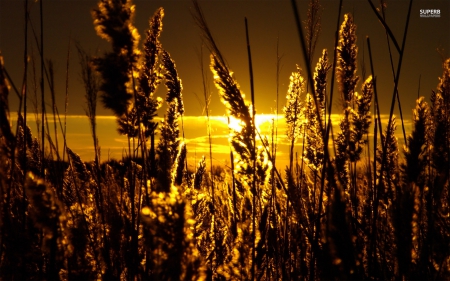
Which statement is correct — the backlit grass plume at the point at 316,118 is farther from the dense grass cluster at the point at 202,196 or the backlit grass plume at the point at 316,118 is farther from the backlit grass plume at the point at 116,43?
the backlit grass plume at the point at 116,43

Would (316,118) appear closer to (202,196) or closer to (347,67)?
(347,67)

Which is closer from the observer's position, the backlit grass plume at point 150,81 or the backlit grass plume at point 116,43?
the backlit grass plume at point 116,43

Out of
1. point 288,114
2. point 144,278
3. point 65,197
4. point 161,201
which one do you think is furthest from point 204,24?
point 288,114

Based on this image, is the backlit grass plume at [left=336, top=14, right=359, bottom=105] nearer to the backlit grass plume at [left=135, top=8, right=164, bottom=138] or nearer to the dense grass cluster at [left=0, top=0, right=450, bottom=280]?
the dense grass cluster at [left=0, top=0, right=450, bottom=280]

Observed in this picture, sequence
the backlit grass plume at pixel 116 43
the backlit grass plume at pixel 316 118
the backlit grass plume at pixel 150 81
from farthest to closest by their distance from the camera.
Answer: the backlit grass plume at pixel 316 118, the backlit grass plume at pixel 150 81, the backlit grass plume at pixel 116 43

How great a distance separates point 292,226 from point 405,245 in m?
1.73

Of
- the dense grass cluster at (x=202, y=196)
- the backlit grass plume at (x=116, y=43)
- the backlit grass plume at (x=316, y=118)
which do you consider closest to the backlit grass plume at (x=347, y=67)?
the dense grass cluster at (x=202, y=196)

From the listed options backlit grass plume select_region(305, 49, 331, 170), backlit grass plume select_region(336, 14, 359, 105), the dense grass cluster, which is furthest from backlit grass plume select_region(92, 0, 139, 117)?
backlit grass plume select_region(305, 49, 331, 170)

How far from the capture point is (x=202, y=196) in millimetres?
3066

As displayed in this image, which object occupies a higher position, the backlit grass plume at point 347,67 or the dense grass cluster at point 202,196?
the backlit grass plume at point 347,67

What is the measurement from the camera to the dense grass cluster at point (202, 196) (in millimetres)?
1516

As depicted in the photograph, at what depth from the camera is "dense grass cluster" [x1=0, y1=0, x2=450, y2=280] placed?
1516 mm

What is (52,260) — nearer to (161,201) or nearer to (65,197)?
(161,201)

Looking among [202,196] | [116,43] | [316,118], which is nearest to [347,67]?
[316,118]
